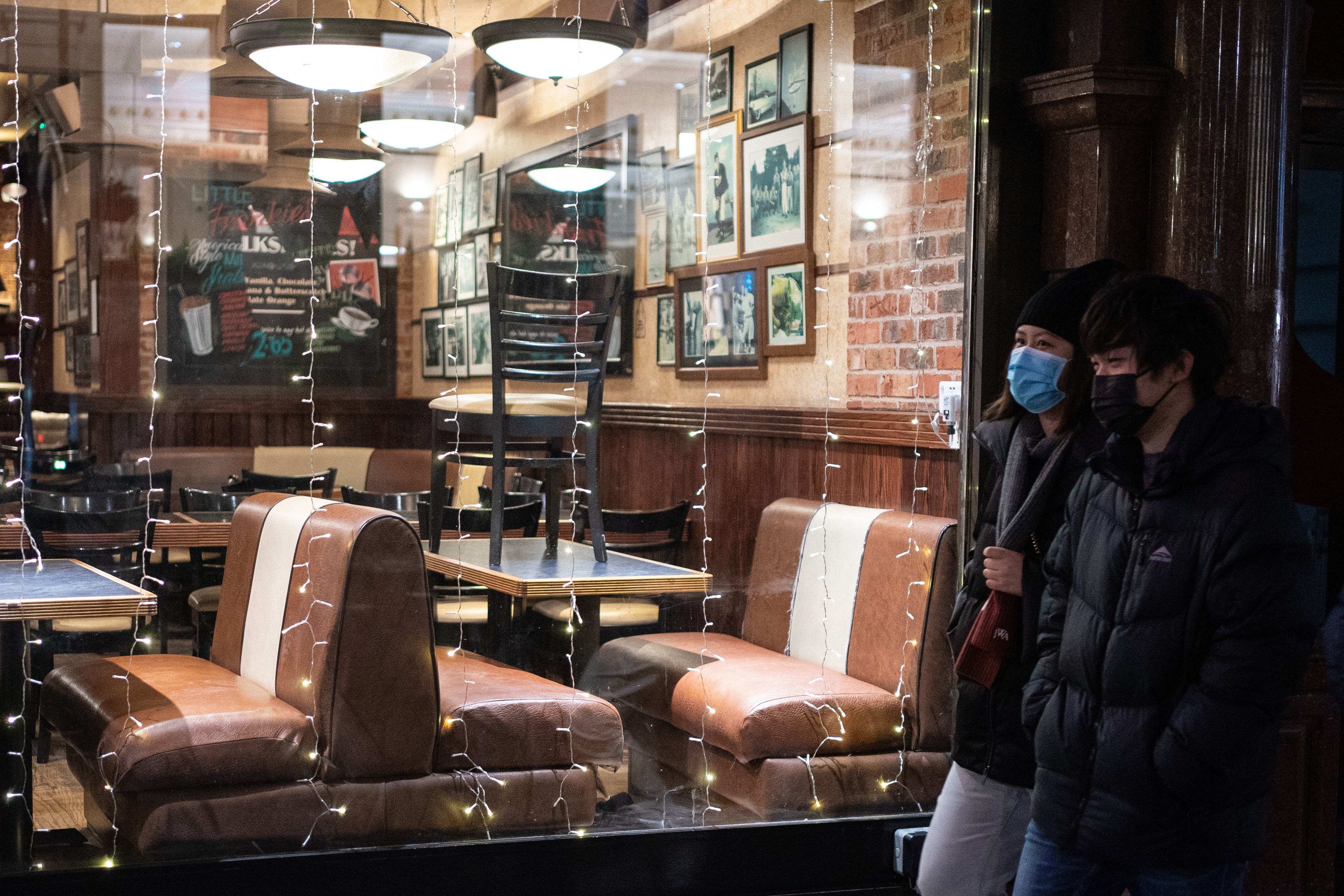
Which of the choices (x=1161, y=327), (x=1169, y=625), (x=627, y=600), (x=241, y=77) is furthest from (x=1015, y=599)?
(x=241, y=77)

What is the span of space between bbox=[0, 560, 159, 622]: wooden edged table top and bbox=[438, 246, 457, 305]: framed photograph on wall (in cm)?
96

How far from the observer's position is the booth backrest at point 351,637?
2.95 metres

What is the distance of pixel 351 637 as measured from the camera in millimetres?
2959

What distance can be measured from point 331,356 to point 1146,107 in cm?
201

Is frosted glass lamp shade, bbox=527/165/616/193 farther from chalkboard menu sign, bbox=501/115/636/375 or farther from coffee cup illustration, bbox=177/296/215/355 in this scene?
coffee cup illustration, bbox=177/296/215/355

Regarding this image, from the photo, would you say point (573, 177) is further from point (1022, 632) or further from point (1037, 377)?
point (1022, 632)

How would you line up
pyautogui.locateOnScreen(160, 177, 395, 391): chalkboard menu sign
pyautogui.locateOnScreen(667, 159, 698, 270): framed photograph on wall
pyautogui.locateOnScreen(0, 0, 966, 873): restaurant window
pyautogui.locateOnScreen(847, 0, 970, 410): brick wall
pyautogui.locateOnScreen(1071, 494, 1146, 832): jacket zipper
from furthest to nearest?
pyautogui.locateOnScreen(847, 0, 970, 410): brick wall < pyautogui.locateOnScreen(667, 159, 698, 270): framed photograph on wall < pyautogui.locateOnScreen(160, 177, 395, 391): chalkboard menu sign < pyautogui.locateOnScreen(0, 0, 966, 873): restaurant window < pyautogui.locateOnScreen(1071, 494, 1146, 832): jacket zipper

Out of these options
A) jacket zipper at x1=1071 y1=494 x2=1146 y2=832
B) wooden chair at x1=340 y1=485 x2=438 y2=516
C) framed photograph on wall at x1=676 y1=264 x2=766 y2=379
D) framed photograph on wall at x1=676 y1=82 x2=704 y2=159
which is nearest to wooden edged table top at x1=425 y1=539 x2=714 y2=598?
wooden chair at x1=340 y1=485 x2=438 y2=516

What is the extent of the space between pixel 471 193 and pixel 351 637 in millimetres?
1083

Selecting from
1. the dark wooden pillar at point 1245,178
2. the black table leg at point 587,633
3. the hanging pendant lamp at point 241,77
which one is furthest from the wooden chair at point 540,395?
the dark wooden pillar at point 1245,178

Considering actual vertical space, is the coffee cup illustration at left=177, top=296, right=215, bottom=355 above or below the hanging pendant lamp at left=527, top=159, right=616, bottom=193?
below

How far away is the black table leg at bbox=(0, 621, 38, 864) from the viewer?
288 centimetres

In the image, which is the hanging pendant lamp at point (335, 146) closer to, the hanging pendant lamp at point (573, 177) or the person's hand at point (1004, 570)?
the hanging pendant lamp at point (573, 177)

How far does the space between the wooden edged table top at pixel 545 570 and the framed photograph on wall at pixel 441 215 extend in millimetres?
724
